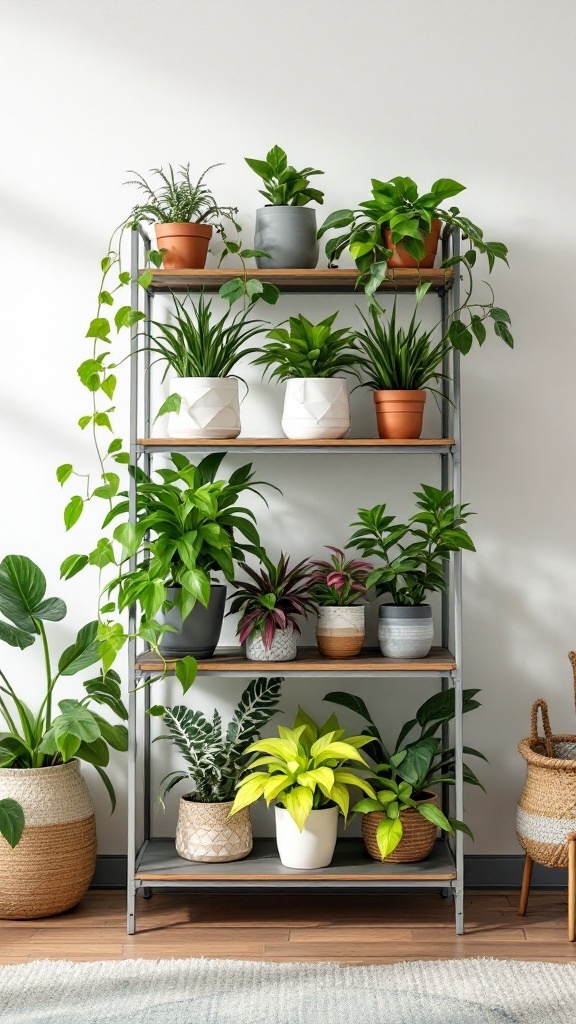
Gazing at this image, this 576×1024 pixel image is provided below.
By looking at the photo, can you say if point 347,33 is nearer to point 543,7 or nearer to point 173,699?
point 543,7

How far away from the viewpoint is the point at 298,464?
2.92m

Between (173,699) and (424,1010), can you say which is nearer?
(424,1010)

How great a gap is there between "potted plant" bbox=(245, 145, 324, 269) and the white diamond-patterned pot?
1450mm

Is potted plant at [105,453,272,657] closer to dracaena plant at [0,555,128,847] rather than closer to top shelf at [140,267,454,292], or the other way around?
dracaena plant at [0,555,128,847]

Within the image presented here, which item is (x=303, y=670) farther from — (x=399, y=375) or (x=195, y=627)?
(x=399, y=375)

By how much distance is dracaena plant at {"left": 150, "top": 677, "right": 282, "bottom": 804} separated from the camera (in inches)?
104

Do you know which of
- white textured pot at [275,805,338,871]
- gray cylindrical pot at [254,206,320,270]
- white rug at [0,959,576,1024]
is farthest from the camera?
gray cylindrical pot at [254,206,320,270]

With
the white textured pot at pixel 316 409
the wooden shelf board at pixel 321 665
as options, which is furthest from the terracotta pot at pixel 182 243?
the wooden shelf board at pixel 321 665

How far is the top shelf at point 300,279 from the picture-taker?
2.59m

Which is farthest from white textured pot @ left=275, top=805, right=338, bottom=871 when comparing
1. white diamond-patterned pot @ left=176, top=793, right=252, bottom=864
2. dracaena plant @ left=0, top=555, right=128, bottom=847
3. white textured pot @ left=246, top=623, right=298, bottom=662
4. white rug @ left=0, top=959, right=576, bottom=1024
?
dracaena plant @ left=0, top=555, right=128, bottom=847

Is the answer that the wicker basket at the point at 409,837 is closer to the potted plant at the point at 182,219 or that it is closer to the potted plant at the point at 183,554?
the potted plant at the point at 183,554

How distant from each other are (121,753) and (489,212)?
192cm

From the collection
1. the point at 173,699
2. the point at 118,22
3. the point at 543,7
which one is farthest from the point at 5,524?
the point at 543,7

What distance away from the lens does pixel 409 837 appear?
102 inches
